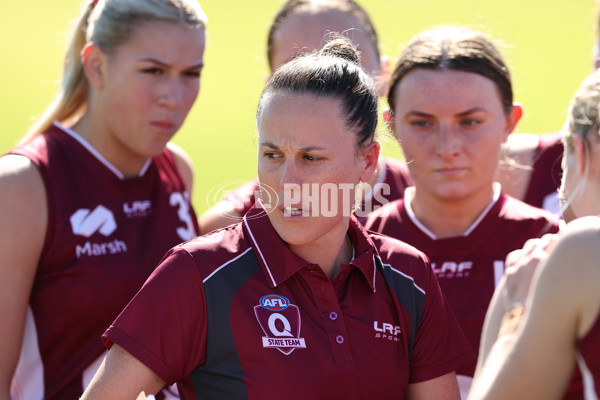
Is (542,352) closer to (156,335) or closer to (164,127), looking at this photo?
(156,335)

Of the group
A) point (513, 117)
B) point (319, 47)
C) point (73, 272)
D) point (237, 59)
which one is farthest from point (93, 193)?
point (237, 59)

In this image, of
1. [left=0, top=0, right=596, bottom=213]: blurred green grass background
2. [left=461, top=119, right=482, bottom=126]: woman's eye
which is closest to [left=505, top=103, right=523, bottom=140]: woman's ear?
[left=461, top=119, right=482, bottom=126]: woman's eye

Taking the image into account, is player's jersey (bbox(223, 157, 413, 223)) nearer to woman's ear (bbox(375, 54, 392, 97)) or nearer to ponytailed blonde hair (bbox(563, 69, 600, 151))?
woman's ear (bbox(375, 54, 392, 97))

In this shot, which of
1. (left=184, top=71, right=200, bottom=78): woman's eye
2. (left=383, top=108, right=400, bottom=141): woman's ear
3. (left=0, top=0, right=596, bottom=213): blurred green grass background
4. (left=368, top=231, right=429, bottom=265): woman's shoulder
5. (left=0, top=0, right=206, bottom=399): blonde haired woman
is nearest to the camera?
(left=368, top=231, right=429, bottom=265): woman's shoulder

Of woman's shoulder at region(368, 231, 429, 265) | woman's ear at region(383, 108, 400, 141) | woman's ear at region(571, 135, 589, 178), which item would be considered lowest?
woman's shoulder at region(368, 231, 429, 265)

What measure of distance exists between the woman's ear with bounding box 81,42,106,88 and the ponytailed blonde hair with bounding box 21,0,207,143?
0.10 feet

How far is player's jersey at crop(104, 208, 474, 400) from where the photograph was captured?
7.40ft

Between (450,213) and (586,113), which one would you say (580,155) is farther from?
(450,213)

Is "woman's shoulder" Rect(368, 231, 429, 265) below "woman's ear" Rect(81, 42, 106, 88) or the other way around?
below

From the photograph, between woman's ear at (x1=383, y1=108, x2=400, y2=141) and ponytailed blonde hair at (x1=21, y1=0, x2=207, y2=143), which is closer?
woman's ear at (x1=383, y1=108, x2=400, y2=141)

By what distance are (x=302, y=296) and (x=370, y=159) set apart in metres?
0.53

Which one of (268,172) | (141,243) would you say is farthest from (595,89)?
(141,243)

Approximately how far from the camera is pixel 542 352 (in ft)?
6.30

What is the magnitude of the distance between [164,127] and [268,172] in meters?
1.31
